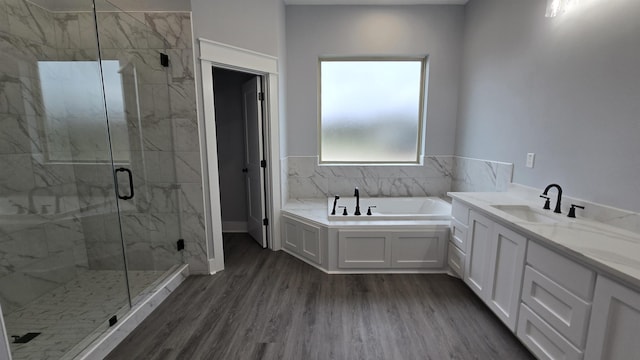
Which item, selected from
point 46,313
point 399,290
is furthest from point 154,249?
point 399,290

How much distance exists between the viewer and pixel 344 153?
3.96 metres

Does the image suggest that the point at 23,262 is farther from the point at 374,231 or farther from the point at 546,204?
the point at 546,204

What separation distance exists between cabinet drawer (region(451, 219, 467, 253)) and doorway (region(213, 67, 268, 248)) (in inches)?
84.1

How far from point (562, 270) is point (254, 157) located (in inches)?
119

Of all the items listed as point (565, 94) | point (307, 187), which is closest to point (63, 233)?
point (307, 187)

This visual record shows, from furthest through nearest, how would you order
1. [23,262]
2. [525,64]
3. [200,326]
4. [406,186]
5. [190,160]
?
1. [406,186]
2. [190,160]
3. [525,64]
4. [23,262]
5. [200,326]

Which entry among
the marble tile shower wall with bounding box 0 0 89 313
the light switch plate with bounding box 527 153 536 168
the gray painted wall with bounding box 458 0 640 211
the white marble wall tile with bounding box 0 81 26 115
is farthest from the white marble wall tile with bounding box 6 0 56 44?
the light switch plate with bounding box 527 153 536 168

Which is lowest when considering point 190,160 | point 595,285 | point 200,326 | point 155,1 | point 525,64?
point 200,326

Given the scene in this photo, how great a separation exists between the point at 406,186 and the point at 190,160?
2817 mm

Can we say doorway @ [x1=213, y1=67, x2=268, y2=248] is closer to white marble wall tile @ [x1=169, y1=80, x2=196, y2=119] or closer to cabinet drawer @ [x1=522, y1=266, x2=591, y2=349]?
white marble wall tile @ [x1=169, y1=80, x2=196, y2=119]

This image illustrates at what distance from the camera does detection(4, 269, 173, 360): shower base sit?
175 centimetres

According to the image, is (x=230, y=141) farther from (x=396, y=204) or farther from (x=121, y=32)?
(x=396, y=204)

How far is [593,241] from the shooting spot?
144cm

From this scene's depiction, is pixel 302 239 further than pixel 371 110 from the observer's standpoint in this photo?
No
